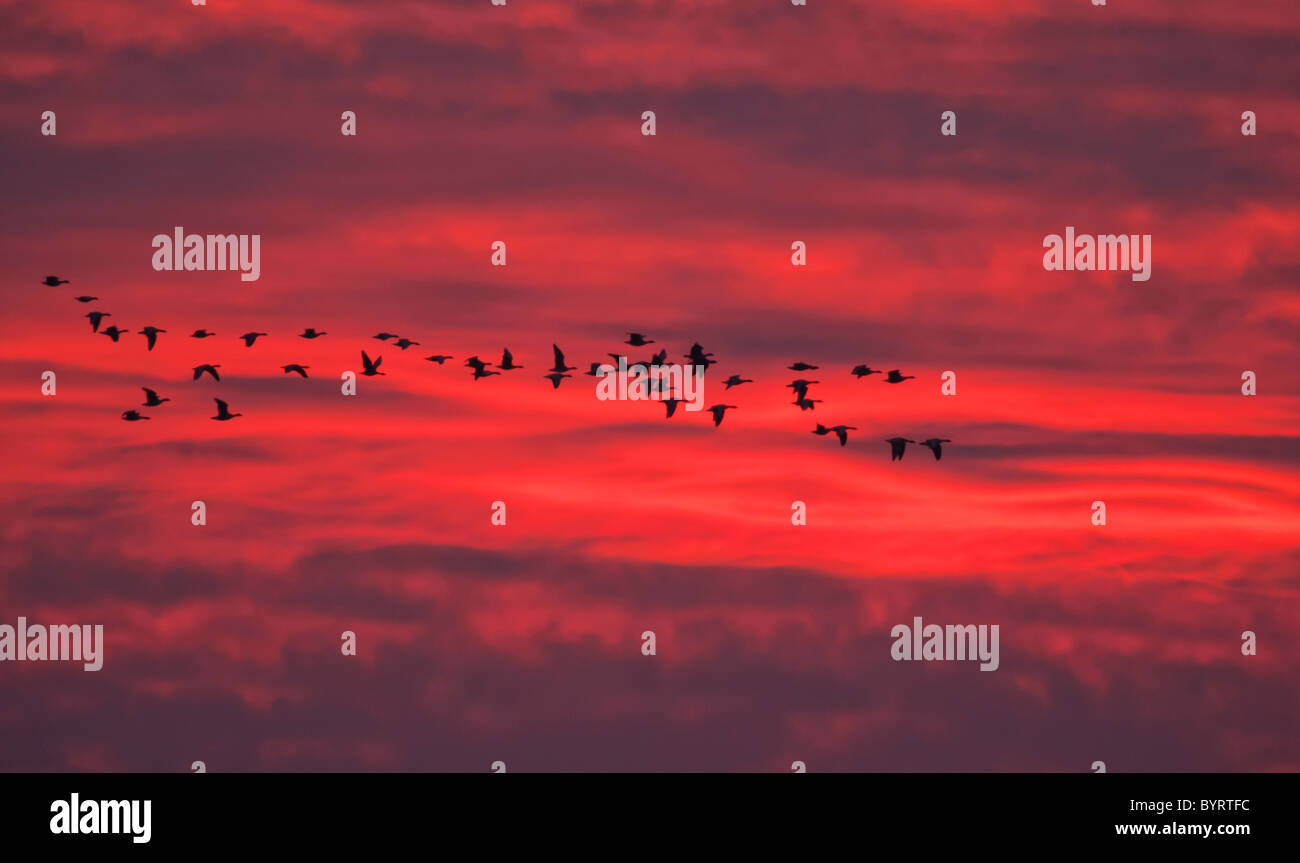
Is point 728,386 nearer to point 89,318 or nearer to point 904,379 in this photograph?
point 904,379
